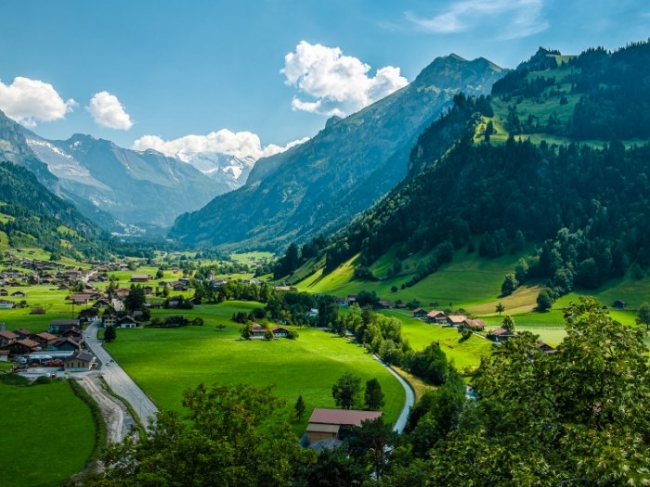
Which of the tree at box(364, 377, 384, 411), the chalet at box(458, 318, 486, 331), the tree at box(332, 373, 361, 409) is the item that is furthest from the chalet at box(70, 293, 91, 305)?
the tree at box(364, 377, 384, 411)

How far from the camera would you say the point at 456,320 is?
159 meters

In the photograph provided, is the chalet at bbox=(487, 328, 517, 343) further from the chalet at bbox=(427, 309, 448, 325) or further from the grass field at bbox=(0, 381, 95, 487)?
the grass field at bbox=(0, 381, 95, 487)

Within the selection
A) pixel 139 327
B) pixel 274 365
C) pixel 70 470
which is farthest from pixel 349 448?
pixel 139 327

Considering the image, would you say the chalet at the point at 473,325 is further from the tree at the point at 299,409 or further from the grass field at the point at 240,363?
the tree at the point at 299,409

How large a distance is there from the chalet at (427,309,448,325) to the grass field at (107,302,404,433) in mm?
35331

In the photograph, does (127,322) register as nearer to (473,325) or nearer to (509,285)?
(473,325)

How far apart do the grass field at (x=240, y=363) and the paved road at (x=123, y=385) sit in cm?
136

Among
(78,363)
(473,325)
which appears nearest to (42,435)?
(78,363)

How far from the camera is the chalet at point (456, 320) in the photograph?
156 meters

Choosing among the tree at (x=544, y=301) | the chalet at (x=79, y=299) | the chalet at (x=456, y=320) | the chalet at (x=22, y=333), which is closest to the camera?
the chalet at (x=22, y=333)

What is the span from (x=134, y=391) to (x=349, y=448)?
50.7m

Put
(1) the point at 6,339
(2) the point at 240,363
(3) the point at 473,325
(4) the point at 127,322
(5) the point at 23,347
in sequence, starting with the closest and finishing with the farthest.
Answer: (2) the point at 240,363 → (5) the point at 23,347 → (1) the point at 6,339 → (3) the point at 473,325 → (4) the point at 127,322

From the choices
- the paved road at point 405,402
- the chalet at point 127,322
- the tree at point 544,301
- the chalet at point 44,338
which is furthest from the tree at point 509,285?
the chalet at point 44,338

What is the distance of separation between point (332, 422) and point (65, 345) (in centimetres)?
8131
